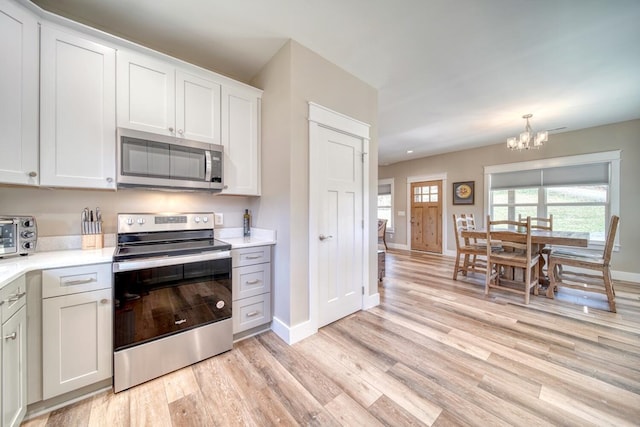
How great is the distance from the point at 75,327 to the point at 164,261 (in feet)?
1.87

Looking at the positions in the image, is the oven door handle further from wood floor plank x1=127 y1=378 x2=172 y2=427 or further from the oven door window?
wood floor plank x1=127 y1=378 x2=172 y2=427

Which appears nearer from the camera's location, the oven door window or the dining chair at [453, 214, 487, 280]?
the oven door window

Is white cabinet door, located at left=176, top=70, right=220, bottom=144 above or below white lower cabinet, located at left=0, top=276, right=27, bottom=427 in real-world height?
above

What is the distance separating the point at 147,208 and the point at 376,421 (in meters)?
2.35

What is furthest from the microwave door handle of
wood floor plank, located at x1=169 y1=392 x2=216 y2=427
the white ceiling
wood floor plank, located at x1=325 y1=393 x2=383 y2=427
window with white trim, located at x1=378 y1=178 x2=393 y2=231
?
window with white trim, located at x1=378 y1=178 x2=393 y2=231

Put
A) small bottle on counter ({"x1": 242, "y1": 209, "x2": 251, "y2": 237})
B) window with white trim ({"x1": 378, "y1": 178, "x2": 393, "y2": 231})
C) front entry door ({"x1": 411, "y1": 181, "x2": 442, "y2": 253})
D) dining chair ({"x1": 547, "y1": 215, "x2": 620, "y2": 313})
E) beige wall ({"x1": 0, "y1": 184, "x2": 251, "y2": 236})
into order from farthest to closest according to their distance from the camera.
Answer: window with white trim ({"x1": 378, "y1": 178, "x2": 393, "y2": 231}), front entry door ({"x1": 411, "y1": 181, "x2": 442, "y2": 253}), dining chair ({"x1": 547, "y1": 215, "x2": 620, "y2": 313}), small bottle on counter ({"x1": 242, "y1": 209, "x2": 251, "y2": 237}), beige wall ({"x1": 0, "y1": 184, "x2": 251, "y2": 236})

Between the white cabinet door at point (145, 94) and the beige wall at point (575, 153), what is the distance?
602 cm

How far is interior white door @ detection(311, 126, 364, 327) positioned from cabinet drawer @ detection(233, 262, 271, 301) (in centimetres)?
51

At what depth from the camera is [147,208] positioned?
2.08m

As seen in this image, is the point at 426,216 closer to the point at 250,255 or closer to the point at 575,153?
the point at 575,153

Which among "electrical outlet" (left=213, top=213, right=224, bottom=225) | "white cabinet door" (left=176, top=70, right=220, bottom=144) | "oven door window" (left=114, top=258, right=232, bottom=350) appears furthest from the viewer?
"electrical outlet" (left=213, top=213, right=224, bottom=225)

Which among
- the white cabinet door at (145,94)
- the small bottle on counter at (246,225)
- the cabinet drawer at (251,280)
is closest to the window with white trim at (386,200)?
the small bottle on counter at (246,225)

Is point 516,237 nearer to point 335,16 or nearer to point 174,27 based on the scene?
point 335,16

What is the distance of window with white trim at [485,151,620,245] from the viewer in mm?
3982
